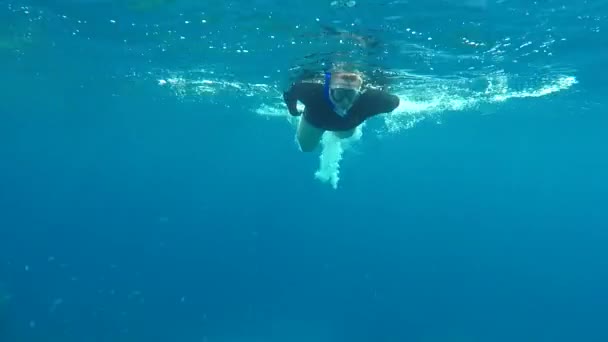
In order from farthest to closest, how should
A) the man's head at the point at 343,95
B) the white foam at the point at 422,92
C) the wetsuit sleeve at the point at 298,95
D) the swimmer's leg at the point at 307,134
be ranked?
the white foam at the point at 422,92
the swimmer's leg at the point at 307,134
the wetsuit sleeve at the point at 298,95
the man's head at the point at 343,95

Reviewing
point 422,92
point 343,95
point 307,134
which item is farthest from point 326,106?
point 422,92

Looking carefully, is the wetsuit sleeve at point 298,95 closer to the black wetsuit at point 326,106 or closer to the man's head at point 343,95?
the black wetsuit at point 326,106

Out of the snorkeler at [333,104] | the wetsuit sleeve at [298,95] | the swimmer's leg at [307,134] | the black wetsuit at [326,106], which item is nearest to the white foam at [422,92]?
the swimmer's leg at [307,134]

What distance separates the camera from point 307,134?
11.5 m

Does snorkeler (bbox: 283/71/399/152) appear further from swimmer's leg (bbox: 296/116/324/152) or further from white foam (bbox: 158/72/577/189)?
white foam (bbox: 158/72/577/189)

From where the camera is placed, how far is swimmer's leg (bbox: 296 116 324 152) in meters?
11.4

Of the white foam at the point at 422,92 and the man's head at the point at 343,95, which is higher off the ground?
the man's head at the point at 343,95

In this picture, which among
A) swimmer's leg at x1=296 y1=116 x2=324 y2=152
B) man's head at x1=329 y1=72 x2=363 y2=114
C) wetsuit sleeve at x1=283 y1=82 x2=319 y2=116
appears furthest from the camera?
swimmer's leg at x1=296 y1=116 x2=324 y2=152

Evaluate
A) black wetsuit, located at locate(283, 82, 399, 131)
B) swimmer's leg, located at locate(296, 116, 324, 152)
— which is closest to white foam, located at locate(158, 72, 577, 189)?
swimmer's leg, located at locate(296, 116, 324, 152)

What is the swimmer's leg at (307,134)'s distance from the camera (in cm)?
1135

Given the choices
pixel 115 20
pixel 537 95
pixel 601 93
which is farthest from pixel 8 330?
pixel 601 93

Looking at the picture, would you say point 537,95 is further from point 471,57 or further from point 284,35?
point 284,35

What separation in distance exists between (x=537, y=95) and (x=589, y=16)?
46.9 ft

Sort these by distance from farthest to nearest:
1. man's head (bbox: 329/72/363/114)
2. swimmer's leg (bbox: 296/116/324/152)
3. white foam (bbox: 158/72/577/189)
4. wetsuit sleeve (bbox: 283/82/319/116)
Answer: white foam (bbox: 158/72/577/189) → swimmer's leg (bbox: 296/116/324/152) → wetsuit sleeve (bbox: 283/82/319/116) → man's head (bbox: 329/72/363/114)
